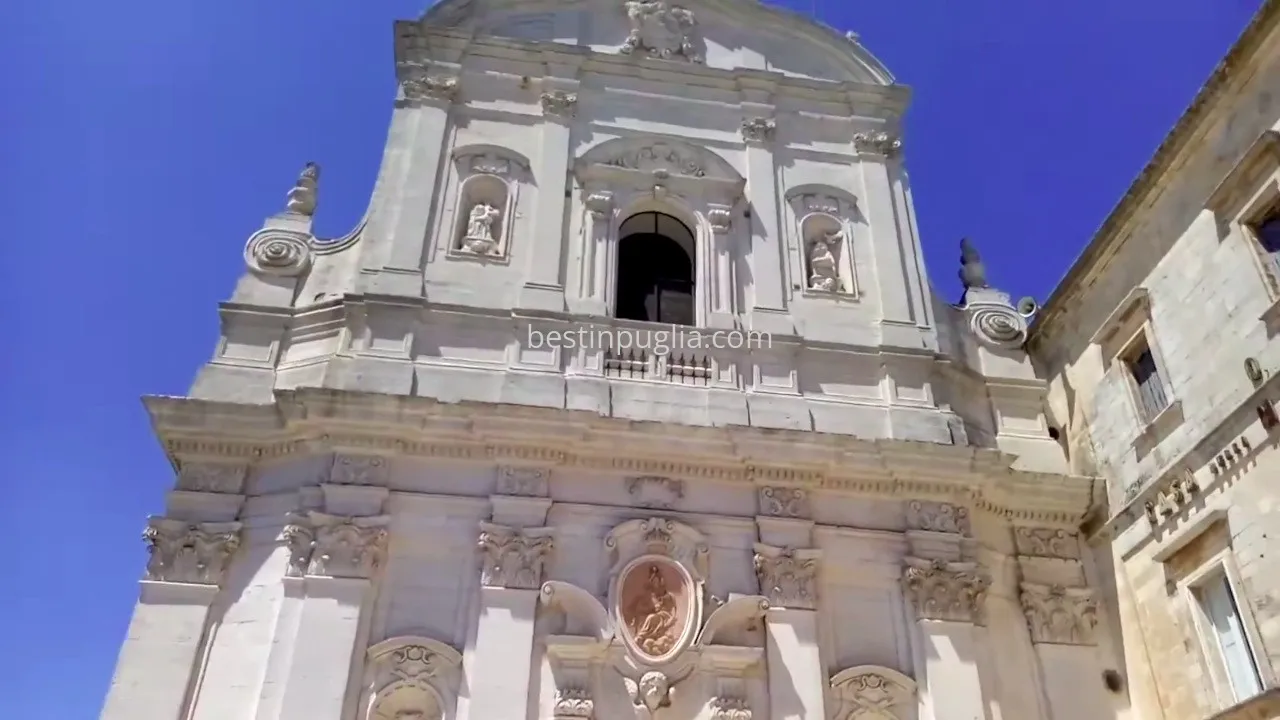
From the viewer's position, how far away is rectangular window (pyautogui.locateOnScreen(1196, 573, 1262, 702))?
9.37m

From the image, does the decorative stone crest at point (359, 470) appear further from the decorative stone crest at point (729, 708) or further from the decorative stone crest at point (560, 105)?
the decorative stone crest at point (560, 105)

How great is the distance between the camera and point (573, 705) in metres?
9.87

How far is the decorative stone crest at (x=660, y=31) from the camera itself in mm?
16047

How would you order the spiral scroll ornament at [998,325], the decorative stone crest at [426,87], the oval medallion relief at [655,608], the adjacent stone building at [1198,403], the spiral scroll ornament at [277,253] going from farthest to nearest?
the decorative stone crest at [426,87]
the spiral scroll ornament at [998,325]
the spiral scroll ornament at [277,253]
the oval medallion relief at [655,608]
the adjacent stone building at [1198,403]

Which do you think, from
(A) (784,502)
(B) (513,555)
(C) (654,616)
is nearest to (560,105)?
(A) (784,502)

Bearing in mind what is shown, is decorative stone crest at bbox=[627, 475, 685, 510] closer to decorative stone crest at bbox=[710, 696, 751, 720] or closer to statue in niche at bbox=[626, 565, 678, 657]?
statue in niche at bbox=[626, 565, 678, 657]

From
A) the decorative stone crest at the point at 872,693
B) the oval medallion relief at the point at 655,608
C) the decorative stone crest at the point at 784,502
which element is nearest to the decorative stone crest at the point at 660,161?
the decorative stone crest at the point at 784,502

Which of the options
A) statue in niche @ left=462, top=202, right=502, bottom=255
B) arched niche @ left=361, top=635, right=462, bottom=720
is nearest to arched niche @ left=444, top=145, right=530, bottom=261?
statue in niche @ left=462, top=202, right=502, bottom=255

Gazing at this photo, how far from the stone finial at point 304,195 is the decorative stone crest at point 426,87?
184 cm

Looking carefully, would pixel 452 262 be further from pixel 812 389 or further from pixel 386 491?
pixel 812 389

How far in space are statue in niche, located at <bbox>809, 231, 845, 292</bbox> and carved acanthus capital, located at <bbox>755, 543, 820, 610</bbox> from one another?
4.14m

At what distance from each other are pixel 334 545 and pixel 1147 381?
9.31 metres

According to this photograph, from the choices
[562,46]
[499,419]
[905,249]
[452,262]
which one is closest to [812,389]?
[905,249]

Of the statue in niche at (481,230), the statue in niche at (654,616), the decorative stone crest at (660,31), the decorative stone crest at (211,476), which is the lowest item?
the statue in niche at (654,616)
